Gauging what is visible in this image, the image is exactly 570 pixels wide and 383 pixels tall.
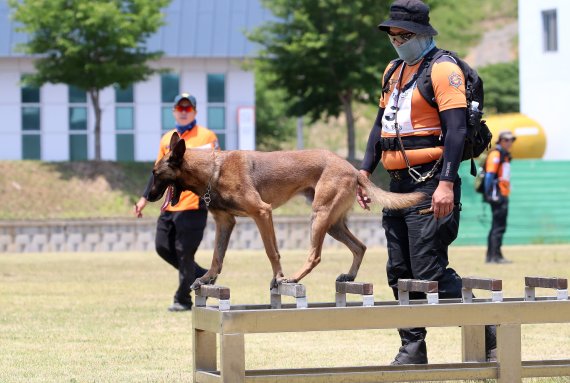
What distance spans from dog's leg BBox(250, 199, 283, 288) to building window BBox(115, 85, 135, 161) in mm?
40044

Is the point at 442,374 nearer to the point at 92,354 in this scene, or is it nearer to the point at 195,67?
the point at 92,354

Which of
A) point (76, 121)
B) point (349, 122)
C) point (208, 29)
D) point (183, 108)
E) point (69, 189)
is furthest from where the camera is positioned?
point (76, 121)

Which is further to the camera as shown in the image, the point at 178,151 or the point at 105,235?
the point at 105,235

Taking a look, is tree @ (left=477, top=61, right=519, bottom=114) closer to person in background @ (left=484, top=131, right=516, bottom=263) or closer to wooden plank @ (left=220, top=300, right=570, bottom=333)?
person in background @ (left=484, top=131, right=516, bottom=263)

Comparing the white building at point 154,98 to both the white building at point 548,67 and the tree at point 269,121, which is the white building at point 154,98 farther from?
the white building at point 548,67

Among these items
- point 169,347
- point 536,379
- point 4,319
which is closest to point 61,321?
point 4,319

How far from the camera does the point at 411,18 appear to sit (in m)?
8.11

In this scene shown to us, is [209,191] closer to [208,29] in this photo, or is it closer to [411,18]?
[411,18]

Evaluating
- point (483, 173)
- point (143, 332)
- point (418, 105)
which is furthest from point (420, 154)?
point (483, 173)

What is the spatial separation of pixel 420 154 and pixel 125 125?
40.6 meters

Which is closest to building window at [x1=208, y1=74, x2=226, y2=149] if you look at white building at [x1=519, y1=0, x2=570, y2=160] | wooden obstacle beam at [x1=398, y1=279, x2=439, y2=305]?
white building at [x1=519, y1=0, x2=570, y2=160]

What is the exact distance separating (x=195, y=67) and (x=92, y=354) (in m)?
38.2

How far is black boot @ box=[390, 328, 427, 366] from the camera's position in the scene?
8.50m

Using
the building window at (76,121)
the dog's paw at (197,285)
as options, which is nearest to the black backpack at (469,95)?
the dog's paw at (197,285)
